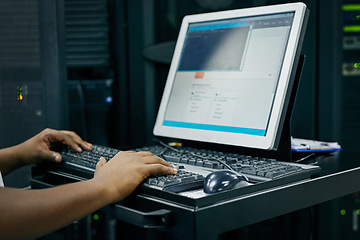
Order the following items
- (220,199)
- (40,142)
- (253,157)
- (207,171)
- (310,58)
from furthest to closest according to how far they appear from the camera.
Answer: (310,58) < (40,142) < (253,157) < (207,171) < (220,199)

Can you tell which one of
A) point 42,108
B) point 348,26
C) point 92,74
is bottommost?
point 42,108

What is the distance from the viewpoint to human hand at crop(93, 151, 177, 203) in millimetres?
750

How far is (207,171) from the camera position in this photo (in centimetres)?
91

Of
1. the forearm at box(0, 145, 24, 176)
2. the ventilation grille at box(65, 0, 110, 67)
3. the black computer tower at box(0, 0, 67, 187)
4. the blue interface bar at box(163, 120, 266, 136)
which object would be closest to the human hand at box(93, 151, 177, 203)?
the blue interface bar at box(163, 120, 266, 136)

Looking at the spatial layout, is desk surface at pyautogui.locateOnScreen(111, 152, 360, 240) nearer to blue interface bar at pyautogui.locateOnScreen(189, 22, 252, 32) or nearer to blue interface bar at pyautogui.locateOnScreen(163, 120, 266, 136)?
blue interface bar at pyautogui.locateOnScreen(163, 120, 266, 136)

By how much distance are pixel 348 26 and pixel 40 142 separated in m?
1.03

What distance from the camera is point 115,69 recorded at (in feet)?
5.17

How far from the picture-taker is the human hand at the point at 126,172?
750 millimetres

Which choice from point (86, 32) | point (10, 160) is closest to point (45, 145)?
point (10, 160)

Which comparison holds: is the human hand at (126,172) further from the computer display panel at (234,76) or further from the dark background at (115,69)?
the dark background at (115,69)

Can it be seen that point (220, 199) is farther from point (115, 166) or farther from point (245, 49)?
point (245, 49)

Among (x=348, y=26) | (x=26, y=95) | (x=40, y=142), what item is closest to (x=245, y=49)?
(x=348, y=26)

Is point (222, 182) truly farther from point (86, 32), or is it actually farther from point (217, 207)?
point (86, 32)

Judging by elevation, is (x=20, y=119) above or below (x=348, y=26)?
below
